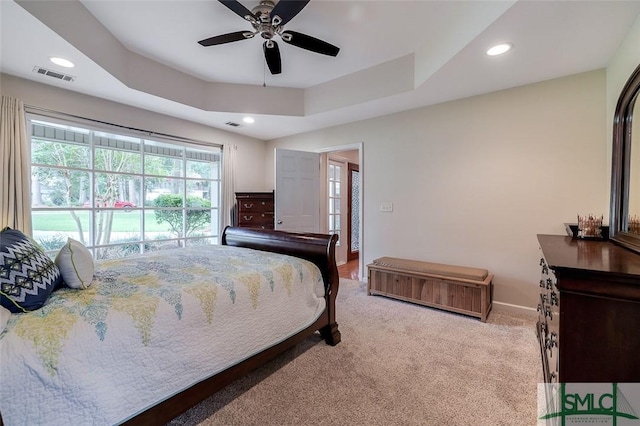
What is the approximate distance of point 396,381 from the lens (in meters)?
1.81

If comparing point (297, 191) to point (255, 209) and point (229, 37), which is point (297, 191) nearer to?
point (255, 209)

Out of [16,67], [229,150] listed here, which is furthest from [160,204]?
[16,67]

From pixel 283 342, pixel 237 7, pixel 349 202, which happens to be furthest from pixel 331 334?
pixel 349 202

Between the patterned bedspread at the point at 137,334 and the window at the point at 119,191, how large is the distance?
175 cm

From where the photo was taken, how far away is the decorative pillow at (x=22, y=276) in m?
1.10

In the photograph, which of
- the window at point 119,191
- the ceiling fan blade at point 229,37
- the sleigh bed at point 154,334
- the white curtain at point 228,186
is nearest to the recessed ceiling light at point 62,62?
the window at point 119,191

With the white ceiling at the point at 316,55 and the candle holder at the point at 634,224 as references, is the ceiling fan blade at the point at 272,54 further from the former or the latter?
the candle holder at the point at 634,224

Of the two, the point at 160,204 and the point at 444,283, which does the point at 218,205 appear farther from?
the point at 444,283

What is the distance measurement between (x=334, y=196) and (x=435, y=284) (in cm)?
281

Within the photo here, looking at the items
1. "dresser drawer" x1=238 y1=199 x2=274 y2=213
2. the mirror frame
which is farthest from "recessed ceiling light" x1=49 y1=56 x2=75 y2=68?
the mirror frame

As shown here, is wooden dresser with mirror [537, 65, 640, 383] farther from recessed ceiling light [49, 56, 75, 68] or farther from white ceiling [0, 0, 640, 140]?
recessed ceiling light [49, 56, 75, 68]

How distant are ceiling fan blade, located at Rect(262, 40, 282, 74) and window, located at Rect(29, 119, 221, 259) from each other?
2.20 m

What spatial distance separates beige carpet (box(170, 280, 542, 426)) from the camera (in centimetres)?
151

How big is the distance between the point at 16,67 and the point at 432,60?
12.7ft
